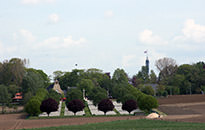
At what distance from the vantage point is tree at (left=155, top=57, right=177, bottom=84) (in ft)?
598

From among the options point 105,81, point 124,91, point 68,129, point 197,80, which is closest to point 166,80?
point 197,80

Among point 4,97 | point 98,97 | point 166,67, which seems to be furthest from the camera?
point 166,67

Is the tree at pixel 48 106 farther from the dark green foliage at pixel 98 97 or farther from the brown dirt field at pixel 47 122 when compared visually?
the dark green foliage at pixel 98 97

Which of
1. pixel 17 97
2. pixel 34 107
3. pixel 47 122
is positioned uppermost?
pixel 17 97

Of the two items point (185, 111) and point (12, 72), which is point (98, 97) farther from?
point (12, 72)

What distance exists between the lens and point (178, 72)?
172 meters

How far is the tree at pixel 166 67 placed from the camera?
182m

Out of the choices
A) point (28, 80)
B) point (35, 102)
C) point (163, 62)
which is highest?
point (163, 62)

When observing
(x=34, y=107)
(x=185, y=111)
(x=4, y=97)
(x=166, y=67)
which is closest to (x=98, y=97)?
(x=34, y=107)

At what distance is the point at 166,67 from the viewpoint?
604 feet

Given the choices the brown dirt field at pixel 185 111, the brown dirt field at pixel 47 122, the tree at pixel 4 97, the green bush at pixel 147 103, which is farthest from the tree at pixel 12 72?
the green bush at pixel 147 103

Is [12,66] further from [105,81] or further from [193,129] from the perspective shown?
[193,129]

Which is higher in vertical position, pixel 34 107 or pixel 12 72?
pixel 12 72

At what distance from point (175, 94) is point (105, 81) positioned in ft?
103
